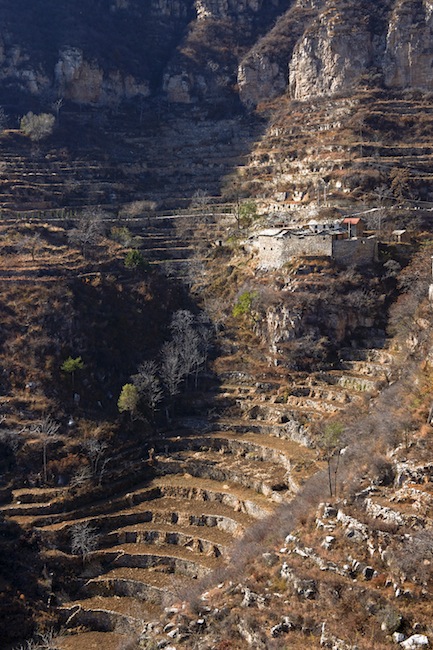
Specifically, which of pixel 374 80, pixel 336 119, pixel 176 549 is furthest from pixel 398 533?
pixel 374 80

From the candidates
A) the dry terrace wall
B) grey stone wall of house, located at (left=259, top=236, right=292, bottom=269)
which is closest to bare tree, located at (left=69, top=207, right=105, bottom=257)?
grey stone wall of house, located at (left=259, top=236, right=292, bottom=269)

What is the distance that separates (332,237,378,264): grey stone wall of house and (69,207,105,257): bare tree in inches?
755

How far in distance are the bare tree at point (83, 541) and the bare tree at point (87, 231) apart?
23180 mm

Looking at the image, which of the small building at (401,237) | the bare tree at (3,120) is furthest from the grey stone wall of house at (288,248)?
the bare tree at (3,120)

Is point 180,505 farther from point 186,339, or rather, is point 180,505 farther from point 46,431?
point 186,339

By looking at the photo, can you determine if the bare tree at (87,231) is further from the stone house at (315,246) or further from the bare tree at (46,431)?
the bare tree at (46,431)

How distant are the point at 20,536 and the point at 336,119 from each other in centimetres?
5076

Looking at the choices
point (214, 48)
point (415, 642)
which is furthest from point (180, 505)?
point (214, 48)

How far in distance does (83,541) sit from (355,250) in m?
25.7

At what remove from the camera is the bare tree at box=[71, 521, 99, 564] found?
1241 inches

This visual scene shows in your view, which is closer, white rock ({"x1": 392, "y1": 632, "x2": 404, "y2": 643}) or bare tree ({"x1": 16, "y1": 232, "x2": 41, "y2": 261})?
white rock ({"x1": 392, "y1": 632, "x2": 404, "y2": 643})

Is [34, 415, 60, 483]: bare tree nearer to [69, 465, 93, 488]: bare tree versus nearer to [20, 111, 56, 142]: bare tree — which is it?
[69, 465, 93, 488]: bare tree

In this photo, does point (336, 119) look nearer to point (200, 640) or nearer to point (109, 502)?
point (109, 502)

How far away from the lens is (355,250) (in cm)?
4400
